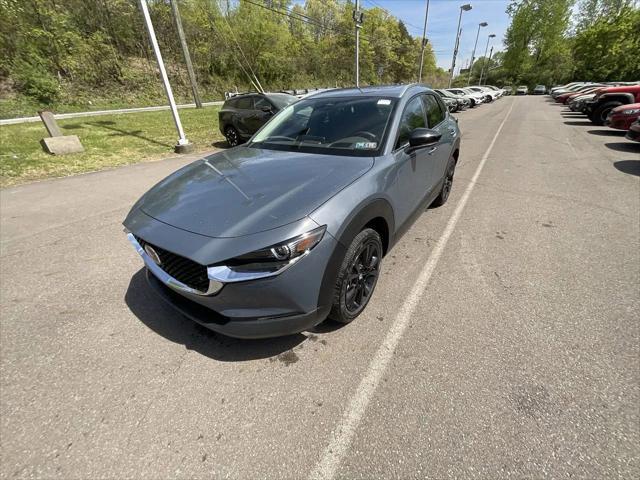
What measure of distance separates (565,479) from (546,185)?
5315mm

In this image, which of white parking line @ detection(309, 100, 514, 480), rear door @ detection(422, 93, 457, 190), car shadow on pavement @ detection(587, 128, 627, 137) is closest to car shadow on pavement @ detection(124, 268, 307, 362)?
white parking line @ detection(309, 100, 514, 480)

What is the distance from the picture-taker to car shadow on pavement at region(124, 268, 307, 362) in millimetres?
2076

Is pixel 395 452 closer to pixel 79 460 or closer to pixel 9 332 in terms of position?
pixel 79 460

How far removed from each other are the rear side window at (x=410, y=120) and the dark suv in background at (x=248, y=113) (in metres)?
5.81

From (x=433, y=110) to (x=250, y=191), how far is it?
2881mm

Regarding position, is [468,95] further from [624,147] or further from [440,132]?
[440,132]

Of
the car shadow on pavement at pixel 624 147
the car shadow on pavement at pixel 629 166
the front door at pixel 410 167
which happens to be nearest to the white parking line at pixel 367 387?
the front door at pixel 410 167

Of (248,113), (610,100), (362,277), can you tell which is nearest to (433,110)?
(362,277)

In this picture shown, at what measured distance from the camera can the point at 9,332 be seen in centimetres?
234

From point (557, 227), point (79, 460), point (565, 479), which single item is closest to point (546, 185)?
point (557, 227)

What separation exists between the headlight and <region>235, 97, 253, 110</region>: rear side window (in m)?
8.41

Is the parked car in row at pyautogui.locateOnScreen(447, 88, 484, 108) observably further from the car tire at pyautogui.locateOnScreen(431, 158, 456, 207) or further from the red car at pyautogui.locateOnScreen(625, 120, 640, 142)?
the car tire at pyautogui.locateOnScreen(431, 158, 456, 207)

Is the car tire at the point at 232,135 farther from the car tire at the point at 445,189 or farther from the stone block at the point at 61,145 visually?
the car tire at the point at 445,189

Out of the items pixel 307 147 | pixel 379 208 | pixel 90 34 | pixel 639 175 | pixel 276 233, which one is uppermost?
pixel 90 34
